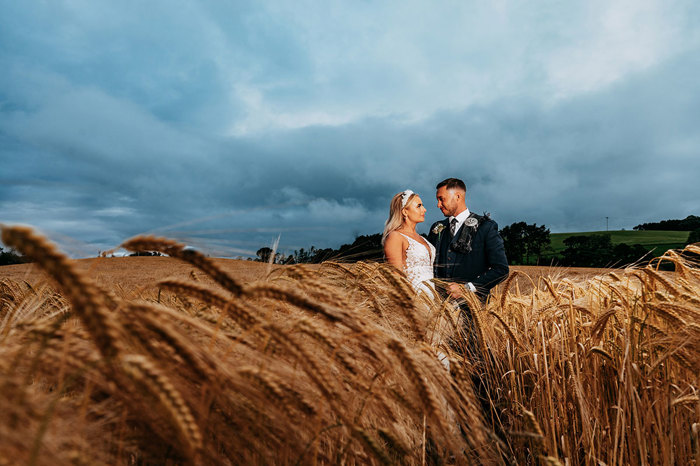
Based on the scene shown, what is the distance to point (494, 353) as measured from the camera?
3.01m

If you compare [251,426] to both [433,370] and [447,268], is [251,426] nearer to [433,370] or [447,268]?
[433,370]

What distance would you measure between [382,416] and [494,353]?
1.91m

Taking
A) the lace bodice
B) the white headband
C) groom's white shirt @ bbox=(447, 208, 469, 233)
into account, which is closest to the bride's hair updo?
the white headband

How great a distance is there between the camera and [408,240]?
4586 millimetres

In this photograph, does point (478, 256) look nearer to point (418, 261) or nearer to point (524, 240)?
point (418, 261)

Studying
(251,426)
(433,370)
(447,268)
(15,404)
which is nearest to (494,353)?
(447,268)

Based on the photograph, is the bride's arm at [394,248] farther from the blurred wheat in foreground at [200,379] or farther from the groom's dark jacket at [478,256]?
the blurred wheat in foreground at [200,379]

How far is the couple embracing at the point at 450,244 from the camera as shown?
4371 mm

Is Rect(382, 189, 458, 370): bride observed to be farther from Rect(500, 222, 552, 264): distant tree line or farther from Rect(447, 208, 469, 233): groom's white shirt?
Rect(500, 222, 552, 264): distant tree line

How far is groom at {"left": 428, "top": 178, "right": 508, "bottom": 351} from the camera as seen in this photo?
171 inches

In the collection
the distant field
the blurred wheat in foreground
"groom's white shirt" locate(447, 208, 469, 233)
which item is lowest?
the blurred wheat in foreground

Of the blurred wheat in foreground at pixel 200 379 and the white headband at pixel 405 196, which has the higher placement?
the white headband at pixel 405 196

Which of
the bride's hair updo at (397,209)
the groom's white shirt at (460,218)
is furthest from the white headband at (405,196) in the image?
the groom's white shirt at (460,218)

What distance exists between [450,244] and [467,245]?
0.77ft
